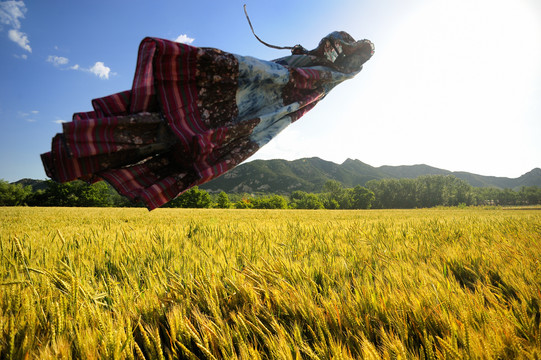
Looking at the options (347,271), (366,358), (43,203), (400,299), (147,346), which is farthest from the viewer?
(43,203)

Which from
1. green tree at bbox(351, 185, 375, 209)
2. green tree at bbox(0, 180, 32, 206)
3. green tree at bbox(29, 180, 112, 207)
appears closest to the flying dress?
green tree at bbox(29, 180, 112, 207)

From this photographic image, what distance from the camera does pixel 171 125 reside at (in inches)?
72.9

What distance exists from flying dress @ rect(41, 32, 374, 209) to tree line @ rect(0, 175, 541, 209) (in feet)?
175

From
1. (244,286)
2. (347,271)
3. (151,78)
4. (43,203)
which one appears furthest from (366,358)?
(43,203)

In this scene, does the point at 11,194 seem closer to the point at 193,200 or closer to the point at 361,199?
the point at 193,200

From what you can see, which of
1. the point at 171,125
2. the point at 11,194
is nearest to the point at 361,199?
the point at 171,125

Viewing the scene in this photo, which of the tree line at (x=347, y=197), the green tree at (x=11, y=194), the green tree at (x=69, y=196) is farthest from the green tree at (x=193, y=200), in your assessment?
the green tree at (x=11, y=194)

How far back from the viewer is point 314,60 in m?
3.05

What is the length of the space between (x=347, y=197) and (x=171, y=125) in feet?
269

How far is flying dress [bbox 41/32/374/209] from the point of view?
65.0 inches

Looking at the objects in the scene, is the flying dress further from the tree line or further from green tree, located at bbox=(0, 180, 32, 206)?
green tree, located at bbox=(0, 180, 32, 206)

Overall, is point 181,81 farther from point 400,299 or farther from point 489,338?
point 489,338

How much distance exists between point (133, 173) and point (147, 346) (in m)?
1.40

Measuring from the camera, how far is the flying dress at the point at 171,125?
165 centimetres
